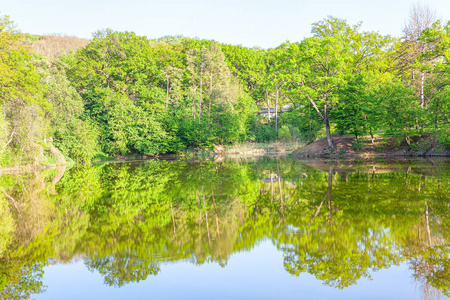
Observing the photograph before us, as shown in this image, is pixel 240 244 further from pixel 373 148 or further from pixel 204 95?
pixel 204 95

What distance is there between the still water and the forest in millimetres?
16030

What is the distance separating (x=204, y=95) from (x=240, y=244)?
158 feet

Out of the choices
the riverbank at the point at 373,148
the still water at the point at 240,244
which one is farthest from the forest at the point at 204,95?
the still water at the point at 240,244

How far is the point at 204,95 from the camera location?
176 ft

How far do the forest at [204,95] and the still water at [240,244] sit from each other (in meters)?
16.0

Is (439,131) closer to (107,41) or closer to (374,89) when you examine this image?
(374,89)

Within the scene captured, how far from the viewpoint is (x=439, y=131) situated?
2312 cm

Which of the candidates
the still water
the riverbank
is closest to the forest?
the riverbank

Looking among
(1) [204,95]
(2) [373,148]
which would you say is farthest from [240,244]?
(1) [204,95]

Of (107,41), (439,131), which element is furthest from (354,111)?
(107,41)

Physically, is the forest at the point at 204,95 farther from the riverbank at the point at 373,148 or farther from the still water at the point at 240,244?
the still water at the point at 240,244

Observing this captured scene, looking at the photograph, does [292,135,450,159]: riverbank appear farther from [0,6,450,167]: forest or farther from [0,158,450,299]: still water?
[0,158,450,299]: still water

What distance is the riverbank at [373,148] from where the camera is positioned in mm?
26344

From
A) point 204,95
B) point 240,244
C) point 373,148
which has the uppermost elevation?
point 204,95
